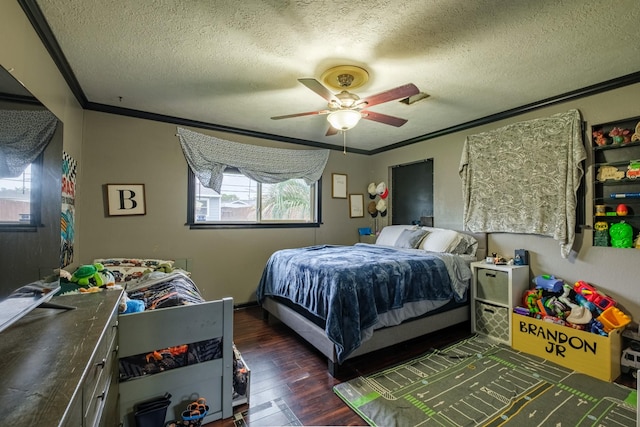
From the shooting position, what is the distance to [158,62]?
86.9 inches

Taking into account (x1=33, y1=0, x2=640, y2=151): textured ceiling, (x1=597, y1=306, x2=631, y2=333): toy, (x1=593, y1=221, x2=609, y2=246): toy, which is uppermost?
(x1=33, y1=0, x2=640, y2=151): textured ceiling

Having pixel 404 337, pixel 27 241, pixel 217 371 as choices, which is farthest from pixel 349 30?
pixel 404 337

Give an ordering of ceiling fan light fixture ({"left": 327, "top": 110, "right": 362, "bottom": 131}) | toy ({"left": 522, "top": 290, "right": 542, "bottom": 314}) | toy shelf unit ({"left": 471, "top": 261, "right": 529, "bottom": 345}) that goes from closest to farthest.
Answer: ceiling fan light fixture ({"left": 327, "top": 110, "right": 362, "bottom": 131}) < toy ({"left": 522, "top": 290, "right": 542, "bottom": 314}) < toy shelf unit ({"left": 471, "top": 261, "right": 529, "bottom": 345})

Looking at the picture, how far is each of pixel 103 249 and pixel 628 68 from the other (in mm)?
5129

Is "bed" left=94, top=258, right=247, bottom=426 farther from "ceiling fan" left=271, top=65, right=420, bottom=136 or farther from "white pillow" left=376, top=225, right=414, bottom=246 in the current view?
"white pillow" left=376, top=225, right=414, bottom=246

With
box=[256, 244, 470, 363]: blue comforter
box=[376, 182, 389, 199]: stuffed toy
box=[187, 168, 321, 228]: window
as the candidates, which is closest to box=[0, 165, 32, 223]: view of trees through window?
box=[256, 244, 470, 363]: blue comforter

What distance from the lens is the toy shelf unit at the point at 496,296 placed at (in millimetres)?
2762

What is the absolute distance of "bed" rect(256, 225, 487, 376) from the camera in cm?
221

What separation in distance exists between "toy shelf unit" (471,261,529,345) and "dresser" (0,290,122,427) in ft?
10.2

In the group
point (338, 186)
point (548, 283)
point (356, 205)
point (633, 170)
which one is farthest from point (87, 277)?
point (633, 170)

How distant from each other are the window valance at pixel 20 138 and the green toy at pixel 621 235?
391 cm

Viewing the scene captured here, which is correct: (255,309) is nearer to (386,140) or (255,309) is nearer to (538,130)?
(386,140)

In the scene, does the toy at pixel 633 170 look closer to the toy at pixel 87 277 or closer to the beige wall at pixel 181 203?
the beige wall at pixel 181 203

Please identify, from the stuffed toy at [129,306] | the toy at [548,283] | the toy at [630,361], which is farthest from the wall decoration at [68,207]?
the toy at [630,361]
